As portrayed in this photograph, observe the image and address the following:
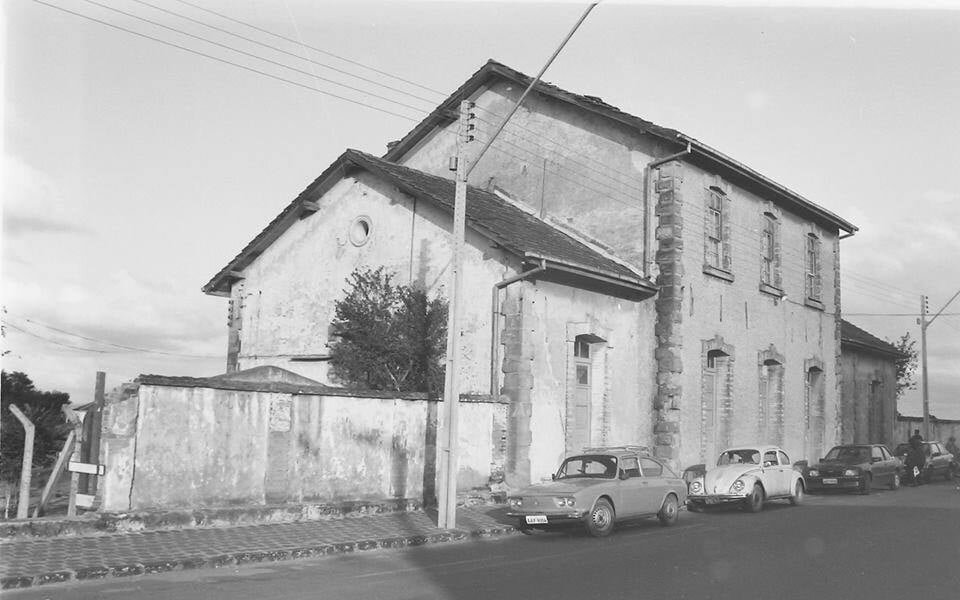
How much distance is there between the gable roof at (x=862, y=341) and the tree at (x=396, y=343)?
1947 centimetres

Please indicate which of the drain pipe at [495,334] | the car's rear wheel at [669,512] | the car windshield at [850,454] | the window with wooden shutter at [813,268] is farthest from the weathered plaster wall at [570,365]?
the window with wooden shutter at [813,268]

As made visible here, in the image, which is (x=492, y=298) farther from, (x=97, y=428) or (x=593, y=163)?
(x=97, y=428)

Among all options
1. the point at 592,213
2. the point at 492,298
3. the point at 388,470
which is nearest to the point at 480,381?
the point at 492,298

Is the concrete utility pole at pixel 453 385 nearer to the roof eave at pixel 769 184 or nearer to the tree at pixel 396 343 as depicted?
the tree at pixel 396 343

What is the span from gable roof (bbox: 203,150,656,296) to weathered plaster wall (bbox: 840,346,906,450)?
14690mm

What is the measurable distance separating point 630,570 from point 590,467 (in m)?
4.62

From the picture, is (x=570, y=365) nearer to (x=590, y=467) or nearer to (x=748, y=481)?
(x=748, y=481)

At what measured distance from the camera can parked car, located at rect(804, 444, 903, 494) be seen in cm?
2372

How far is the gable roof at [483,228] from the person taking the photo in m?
19.6

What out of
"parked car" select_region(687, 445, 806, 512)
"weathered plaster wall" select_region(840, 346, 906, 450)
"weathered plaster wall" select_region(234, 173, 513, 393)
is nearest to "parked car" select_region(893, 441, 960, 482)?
"weathered plaster wall" select_region(840, 346, 906, 450)

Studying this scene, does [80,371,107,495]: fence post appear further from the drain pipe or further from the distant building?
the distant building

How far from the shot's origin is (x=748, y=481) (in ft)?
60.5

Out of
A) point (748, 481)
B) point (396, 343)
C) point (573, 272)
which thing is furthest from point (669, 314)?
point (396, 343)

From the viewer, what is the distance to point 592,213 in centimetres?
2398
